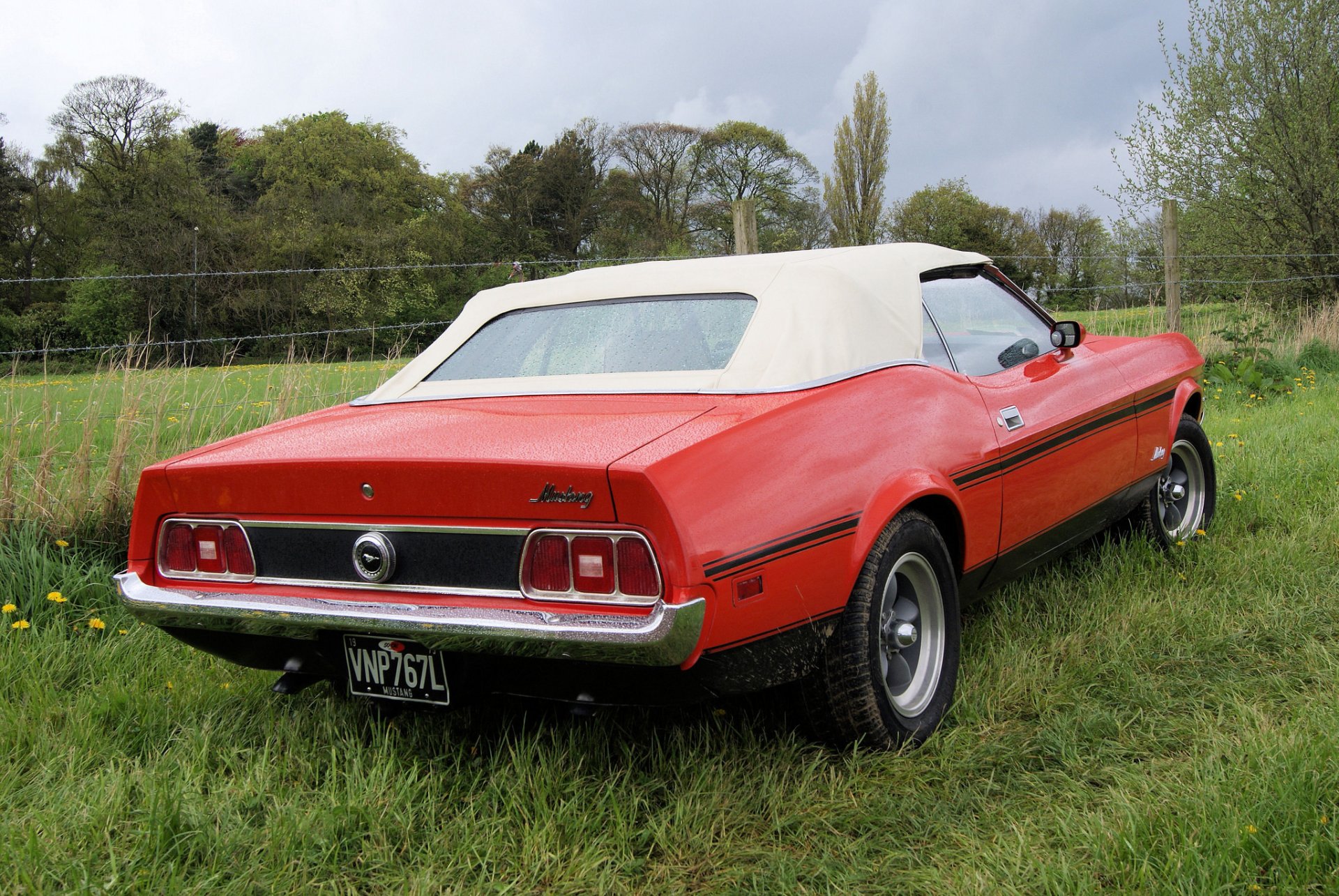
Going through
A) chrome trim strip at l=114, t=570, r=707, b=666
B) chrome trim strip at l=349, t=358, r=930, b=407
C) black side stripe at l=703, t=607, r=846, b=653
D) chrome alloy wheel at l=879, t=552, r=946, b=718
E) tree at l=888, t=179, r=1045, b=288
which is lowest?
chrome alloy wheel at l=879, t=552, r=946, b=718

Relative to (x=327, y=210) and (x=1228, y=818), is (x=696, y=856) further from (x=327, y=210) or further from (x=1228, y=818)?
(x=327, y=210)

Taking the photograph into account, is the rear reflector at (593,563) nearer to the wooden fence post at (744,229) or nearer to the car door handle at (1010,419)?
the car door handle at (1010,419)

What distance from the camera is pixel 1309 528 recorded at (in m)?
4.36

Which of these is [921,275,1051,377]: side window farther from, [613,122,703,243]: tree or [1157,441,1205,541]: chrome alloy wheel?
[613,122,703,243]: tree

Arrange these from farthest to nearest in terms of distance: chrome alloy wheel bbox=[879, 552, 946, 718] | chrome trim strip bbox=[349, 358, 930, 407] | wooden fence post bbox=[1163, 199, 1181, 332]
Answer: wooden fence post bbox=[1163, 199, 1181, 332], chrome alloy wheel bbox=[879, 552, 946, 718], chrome trim strip bbox=[349, 358, 930, 407]

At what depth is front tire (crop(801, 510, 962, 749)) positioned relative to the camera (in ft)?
7.89

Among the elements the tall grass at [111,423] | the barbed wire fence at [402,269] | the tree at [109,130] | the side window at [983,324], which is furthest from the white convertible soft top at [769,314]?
the tree at [109,130]

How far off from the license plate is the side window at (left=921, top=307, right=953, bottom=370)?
1.71m

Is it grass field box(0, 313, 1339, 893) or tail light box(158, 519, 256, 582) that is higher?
tail light box(158, 519, 256, 582)

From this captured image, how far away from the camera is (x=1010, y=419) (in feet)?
10.3

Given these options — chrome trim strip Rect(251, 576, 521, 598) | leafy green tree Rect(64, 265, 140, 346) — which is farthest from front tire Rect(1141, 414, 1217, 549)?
leafy green tree Rect(64, 265, 140, 346)

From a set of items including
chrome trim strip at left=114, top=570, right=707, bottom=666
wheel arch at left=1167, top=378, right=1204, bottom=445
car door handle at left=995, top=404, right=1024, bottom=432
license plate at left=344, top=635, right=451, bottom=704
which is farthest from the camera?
wheel arch at left=1167, top=378, right=1204, bottom=445

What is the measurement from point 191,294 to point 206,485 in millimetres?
22991

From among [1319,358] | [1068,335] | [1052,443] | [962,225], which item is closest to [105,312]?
[1319,358]
